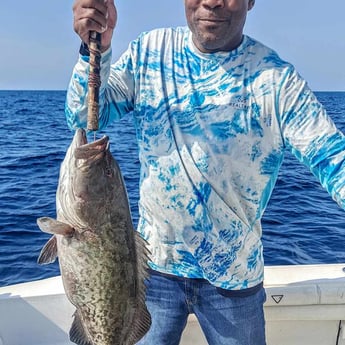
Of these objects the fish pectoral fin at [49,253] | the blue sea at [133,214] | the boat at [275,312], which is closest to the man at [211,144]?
the fish pectoral fin at [49,253]

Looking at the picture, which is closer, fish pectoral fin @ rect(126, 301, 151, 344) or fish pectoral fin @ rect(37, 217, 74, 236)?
fish pectoral fin @ rect(37, 217, 74, 236)

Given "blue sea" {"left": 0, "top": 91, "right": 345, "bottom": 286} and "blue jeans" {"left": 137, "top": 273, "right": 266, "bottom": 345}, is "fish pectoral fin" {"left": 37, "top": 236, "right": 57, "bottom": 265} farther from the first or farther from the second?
"blue sea" {"left": 0, "top": 91, "right": 345, "bottom": 286}

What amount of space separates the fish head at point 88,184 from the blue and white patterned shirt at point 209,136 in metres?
0.38

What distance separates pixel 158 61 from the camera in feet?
9.34

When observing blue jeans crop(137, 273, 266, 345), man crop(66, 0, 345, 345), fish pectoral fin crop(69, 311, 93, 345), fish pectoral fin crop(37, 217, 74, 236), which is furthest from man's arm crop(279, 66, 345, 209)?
fish pectoral fin crop(69, 311, 93, 345)

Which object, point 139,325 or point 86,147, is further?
point 139,325

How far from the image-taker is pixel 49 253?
8.11 ft

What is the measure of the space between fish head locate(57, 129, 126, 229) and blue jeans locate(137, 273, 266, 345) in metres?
0.68

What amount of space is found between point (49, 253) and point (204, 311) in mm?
985

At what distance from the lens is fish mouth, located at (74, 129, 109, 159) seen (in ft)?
7.52

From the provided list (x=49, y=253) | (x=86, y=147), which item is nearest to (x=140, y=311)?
(x=49, y=253)

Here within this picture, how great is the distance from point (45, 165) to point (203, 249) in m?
13.0

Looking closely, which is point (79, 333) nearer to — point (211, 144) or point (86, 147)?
point (86, 147)

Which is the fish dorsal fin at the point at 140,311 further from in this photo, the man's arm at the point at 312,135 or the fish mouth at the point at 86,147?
the man's arm at the point at 312,135
